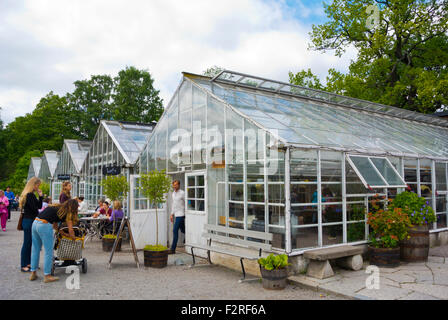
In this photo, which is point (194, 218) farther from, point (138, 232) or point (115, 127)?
point (115, 127)

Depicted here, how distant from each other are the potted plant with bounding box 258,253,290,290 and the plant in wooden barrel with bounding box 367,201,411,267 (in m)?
2.44

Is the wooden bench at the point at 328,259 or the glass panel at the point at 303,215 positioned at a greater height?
the glass panel at the point at 303,215

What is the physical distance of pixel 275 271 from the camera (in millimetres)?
5992

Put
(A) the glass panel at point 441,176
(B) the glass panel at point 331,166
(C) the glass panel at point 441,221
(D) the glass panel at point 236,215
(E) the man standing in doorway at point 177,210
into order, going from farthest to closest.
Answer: (A) the glass panel at point 441,176
(C) the glass panel at point 441,221
(E) the man standing in doorway at point 177,210
(D) the glass panel at point 236,215
(B) the glass panel at point 331,166

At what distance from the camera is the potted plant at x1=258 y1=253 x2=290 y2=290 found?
6004mm

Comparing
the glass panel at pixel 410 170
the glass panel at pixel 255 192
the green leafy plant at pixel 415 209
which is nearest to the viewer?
the glass panel at pixel 255 192

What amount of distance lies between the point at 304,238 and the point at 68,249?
4502mm

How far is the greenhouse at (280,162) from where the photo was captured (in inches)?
274

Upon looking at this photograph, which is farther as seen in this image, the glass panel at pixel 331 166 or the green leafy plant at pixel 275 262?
the glass panel at pixel 331 166

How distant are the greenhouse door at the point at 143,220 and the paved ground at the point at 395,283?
512 cm

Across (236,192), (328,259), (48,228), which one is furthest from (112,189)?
(328,259)

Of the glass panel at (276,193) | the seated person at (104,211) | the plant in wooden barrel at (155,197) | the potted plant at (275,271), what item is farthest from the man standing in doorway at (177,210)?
the potted plant at (275,271)

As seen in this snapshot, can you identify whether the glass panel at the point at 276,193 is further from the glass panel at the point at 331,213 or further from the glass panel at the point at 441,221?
the glass panel at the point at 441,221

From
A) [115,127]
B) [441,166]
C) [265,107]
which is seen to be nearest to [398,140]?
[441,166]
